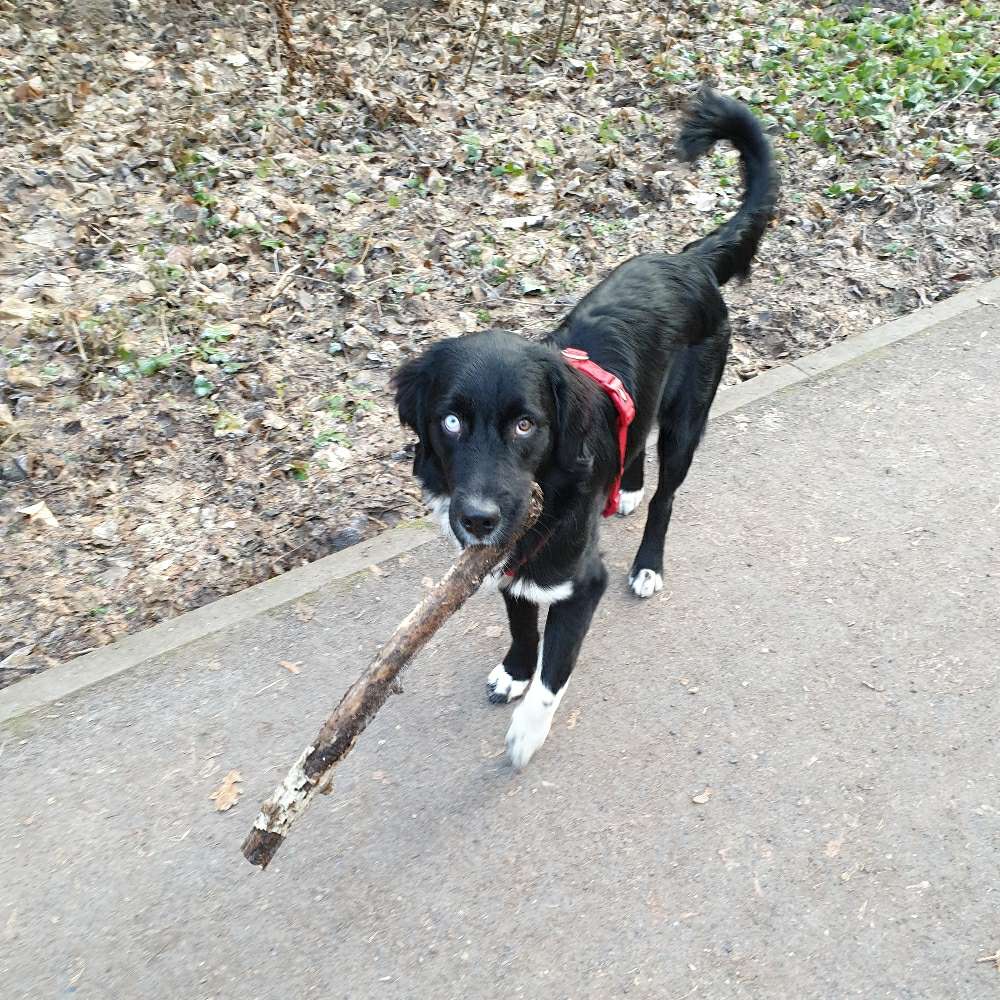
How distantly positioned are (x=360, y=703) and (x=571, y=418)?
3.56 feet

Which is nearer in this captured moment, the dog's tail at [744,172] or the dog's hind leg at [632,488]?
the dog's tail at [744,172]

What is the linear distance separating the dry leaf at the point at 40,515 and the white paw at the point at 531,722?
2.23 metres

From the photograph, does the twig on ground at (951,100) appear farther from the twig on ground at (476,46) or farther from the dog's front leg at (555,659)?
the dog's front leg at (555,659)

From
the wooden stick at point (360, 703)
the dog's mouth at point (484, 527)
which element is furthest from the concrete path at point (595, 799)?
the dog's mouth at point (484, 527)

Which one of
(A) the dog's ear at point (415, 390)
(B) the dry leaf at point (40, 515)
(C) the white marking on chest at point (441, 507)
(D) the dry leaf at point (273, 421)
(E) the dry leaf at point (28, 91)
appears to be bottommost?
(B) the dry leaf at point (40, 515)

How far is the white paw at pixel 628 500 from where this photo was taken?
4.31 metres

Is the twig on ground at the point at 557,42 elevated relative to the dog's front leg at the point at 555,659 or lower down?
elevated

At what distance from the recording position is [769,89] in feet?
23.9

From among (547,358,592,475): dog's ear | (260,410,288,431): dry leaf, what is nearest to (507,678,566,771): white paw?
(547,358,592,475): dog's ear

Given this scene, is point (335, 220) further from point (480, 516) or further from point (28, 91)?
point (480, 516)

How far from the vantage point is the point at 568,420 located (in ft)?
9.55

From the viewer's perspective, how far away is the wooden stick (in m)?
2.35

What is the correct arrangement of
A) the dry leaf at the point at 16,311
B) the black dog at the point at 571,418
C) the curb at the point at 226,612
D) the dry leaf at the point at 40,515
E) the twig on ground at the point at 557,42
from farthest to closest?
the twig on ground at the point at 557,42 → the dry leaf at the point at 16,311 → the dry leaf at the point at 40,515 → the curb at the point at 226,612 → the black dog at the point at 571,418

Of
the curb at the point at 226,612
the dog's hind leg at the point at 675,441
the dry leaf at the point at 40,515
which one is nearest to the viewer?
the curb at the point at 226,612
